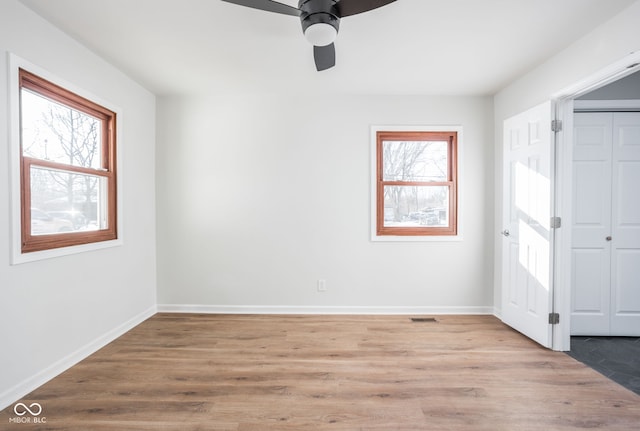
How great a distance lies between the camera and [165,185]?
11.8 ft

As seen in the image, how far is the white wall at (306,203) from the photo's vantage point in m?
3.54

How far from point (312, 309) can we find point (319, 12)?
2903 mm

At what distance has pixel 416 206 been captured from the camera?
3646 mm

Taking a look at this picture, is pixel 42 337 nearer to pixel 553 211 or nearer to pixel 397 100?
pixel 397 100

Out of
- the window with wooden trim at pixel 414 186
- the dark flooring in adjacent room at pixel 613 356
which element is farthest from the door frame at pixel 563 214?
the window with wooden trim at pixel 414 186

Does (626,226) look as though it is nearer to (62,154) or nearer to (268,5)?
(268,5)

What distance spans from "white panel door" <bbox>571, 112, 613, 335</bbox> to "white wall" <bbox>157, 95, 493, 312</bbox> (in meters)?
0.78

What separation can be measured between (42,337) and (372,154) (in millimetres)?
3294

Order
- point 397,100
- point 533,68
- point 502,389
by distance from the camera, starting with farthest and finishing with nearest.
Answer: point 397,100, point 533,68, point 502,389

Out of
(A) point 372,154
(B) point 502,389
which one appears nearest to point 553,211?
(B) point 502,389

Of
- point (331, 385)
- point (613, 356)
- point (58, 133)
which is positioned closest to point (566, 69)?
A: point (613, 356)

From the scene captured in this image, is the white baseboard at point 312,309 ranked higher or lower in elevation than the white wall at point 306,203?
lower

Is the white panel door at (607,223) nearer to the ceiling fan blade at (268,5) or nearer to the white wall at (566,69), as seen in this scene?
the white wall at (566,69)

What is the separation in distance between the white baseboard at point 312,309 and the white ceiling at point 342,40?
8.08 ft
